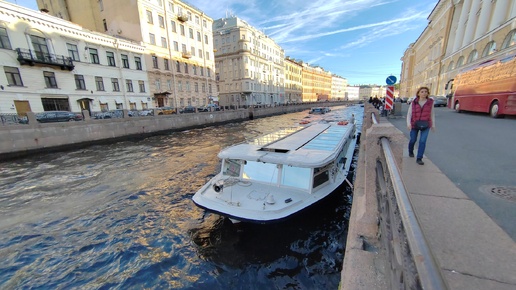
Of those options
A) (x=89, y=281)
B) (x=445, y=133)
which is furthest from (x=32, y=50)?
(x=445, y=133)

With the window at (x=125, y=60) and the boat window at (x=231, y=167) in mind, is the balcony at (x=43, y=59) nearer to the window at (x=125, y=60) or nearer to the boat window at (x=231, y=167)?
the window at (x=125, y=60)

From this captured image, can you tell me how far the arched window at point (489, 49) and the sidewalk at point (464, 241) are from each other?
33052 mm

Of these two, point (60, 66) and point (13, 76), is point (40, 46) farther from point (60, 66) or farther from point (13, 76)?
point (13, 76)

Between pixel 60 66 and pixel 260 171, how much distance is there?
3093cm

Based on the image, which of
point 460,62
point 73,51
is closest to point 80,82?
point 73,51

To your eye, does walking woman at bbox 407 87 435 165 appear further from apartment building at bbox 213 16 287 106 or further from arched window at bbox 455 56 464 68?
apartment building at bbox 213 16 287 106

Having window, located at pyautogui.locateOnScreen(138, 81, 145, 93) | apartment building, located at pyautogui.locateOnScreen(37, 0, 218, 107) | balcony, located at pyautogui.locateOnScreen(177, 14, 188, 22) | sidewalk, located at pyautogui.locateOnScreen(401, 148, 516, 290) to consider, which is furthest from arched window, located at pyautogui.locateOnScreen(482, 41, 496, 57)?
window, located at pyautogui.locateOnScreen(138, 81, 145, 93)

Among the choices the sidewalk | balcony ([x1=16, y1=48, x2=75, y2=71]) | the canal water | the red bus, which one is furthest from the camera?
balcony ([x1=16, y1=48, x2=75, y2=71])

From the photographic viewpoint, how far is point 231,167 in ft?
24.0

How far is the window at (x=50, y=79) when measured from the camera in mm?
24547

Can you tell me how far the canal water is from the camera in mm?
4926

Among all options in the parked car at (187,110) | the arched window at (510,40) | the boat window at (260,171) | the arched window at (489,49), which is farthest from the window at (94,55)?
the arched window at (489,49)

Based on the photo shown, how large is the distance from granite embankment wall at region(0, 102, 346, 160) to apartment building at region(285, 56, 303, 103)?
66807 millimetres

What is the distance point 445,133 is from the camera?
997 centimetres
